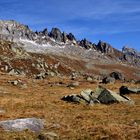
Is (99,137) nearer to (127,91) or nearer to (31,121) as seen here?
(31,121)

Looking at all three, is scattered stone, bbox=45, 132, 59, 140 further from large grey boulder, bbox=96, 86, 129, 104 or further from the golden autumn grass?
large grey boulder, bbox=96, 86, 129, 104

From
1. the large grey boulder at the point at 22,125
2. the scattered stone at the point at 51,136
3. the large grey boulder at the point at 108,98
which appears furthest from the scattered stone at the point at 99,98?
the scattered stone at the point at 51,136

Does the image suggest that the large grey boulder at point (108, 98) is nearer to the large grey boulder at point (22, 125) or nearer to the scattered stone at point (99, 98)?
the scattered stone at point (99, 98)

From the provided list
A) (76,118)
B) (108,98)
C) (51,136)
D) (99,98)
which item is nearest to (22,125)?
(51,136)

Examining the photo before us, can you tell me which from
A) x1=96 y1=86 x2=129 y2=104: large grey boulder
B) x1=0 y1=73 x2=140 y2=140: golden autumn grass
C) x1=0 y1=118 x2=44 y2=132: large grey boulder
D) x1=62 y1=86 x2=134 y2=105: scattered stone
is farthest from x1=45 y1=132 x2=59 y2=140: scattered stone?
x1=96 y1=86 x2=129 y2=104: large grey boulder

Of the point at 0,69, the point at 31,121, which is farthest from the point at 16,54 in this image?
the point at 31,121

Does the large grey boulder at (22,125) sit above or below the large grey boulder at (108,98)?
below

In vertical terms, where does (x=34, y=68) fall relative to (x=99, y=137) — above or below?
above

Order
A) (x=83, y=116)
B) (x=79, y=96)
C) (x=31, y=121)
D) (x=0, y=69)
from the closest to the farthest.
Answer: (x=31, y=121) < (x=83, y=116) < (x=79, y=96) < (x=0, y=69)

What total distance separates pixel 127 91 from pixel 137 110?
647 inches

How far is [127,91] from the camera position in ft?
186

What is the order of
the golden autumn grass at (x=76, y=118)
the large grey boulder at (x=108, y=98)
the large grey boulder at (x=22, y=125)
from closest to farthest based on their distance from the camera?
the golden autumn grass at (x=76, y=118)
the large grey boulder at (x=22, y=125)
the large grey boulder at (x=108, y=98)

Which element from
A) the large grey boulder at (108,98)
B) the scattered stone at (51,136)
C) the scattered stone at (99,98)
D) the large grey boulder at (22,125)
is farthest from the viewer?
the large grey boulder at (108,98)

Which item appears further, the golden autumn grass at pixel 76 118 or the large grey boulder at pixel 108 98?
the large grey boulder at pixel 108 98
